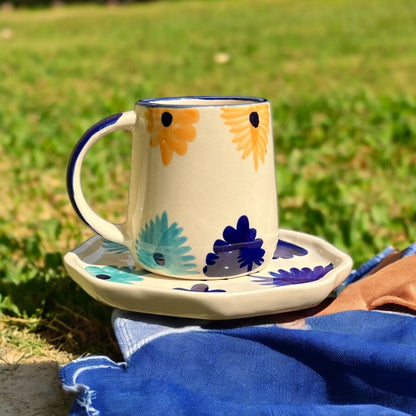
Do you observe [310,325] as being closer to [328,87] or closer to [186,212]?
[186,212]

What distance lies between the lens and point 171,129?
143 cm

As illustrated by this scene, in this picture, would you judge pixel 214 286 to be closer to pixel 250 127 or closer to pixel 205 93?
pixel 250 127

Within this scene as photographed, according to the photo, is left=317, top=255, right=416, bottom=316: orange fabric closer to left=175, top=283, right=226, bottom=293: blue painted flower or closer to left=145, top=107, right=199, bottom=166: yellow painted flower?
left=175, top=283, right=226, bottom=293: blue painted flower

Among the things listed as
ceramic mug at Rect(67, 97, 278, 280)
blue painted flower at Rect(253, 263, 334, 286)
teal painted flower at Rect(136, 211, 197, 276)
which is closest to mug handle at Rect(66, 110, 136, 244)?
ceramic mug at Rect(67, 97, 278, 280)

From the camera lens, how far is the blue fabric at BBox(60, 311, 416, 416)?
1206 mm

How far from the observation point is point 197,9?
14547mm

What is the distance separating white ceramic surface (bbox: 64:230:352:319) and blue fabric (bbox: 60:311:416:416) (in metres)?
0.05

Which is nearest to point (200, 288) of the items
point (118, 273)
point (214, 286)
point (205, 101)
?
point (214, 286)

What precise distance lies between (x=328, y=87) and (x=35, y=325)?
13.8 ft

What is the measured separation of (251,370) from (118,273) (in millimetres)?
383

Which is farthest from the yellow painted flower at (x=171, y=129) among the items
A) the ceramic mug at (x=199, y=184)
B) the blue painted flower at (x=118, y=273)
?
the blue painted flower at (x=118, y=273)

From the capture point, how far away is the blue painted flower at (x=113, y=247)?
1695 mm

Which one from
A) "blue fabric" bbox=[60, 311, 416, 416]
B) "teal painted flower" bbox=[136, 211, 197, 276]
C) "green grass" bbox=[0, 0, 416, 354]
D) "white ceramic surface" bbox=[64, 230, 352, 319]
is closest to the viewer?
"blue fabric" bbox=[60, 311, 416, 416]

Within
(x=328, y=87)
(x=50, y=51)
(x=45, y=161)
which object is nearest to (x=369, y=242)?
(x=45, y=161)
